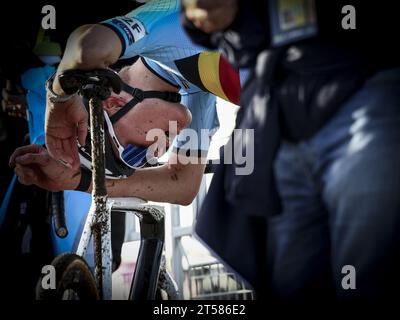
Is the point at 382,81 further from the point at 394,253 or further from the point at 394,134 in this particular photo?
the point at 394,253

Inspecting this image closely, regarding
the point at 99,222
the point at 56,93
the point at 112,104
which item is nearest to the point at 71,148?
the point at 56,93

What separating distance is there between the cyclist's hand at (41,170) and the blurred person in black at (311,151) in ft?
4.15

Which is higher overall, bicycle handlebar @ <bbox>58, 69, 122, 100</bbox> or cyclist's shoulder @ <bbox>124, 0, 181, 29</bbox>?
cyclist's shoulder @ <bbox>124, 0, 181, 29</bbox>

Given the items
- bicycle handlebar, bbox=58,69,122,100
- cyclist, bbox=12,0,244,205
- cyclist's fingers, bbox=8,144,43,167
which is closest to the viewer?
bicycle handlebar, bbox=58,69,122,100

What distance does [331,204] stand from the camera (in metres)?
0.82

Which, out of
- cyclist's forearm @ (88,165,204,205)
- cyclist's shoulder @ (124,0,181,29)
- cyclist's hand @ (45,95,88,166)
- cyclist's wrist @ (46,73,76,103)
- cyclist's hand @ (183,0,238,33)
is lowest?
cyclist's forearm @ (88,165,204,205)

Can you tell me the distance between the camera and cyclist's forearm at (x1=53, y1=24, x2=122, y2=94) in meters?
1.40

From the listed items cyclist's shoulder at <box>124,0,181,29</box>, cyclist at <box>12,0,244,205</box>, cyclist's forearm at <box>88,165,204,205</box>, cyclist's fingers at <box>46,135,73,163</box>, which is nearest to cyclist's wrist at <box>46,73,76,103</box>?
cyclist at <box>12,0,244,205</box>

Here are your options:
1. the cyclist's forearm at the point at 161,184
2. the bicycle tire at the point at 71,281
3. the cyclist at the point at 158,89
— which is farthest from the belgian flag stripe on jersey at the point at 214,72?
the bicycle tire at the point at 71,281

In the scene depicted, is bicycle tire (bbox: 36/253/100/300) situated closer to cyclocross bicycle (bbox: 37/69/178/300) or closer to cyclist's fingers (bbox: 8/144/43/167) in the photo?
cyclocross bicycle (bbox: 37/69/178/300)

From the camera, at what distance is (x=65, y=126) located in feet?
5.94

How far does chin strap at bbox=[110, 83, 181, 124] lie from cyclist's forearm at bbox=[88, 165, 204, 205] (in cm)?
24

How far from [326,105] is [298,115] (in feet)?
0.18

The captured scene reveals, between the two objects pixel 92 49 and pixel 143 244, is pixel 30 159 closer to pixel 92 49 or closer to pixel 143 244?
pixel 143 244
